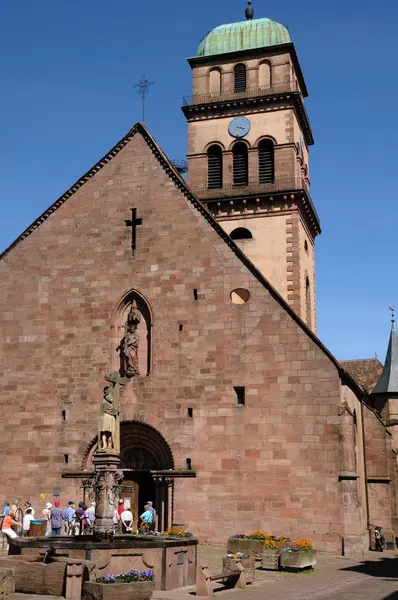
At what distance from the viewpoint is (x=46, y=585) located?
44.1 feet

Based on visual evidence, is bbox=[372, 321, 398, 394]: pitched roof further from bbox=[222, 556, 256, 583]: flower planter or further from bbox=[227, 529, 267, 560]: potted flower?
bbox=[222, 556, 256, 583]: flower planter

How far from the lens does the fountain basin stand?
1437 cm

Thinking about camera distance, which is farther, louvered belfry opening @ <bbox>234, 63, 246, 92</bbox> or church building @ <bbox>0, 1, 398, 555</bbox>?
louvered belfry opening @ <bbox>234, 63, 246, 92</bbox>

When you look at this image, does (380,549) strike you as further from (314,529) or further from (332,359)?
(332,359)

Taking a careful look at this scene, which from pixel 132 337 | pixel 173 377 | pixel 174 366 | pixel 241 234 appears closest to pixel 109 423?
pixel 173 377

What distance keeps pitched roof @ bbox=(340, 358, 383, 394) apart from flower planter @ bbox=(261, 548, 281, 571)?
32416 mm

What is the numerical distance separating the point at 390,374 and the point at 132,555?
28602 millimetres

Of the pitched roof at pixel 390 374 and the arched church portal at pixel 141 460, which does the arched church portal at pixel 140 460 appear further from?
the pitched roof at pixel 390 374

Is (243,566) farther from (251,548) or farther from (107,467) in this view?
(107,467)

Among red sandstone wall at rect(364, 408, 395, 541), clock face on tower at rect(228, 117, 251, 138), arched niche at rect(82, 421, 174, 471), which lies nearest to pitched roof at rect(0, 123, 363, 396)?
red sandstone wall at rect(364, 408, 395, 541)

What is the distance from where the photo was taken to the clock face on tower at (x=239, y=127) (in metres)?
40.3

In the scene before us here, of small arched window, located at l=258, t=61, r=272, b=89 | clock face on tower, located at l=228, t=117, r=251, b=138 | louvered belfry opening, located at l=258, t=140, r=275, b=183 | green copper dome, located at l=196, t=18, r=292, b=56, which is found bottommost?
louvered belfry opening, located at l=258, t=140, r=275, b=183

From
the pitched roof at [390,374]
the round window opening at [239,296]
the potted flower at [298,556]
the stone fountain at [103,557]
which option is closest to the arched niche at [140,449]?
the round window opening at [239,296]

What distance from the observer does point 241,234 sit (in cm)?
3819
